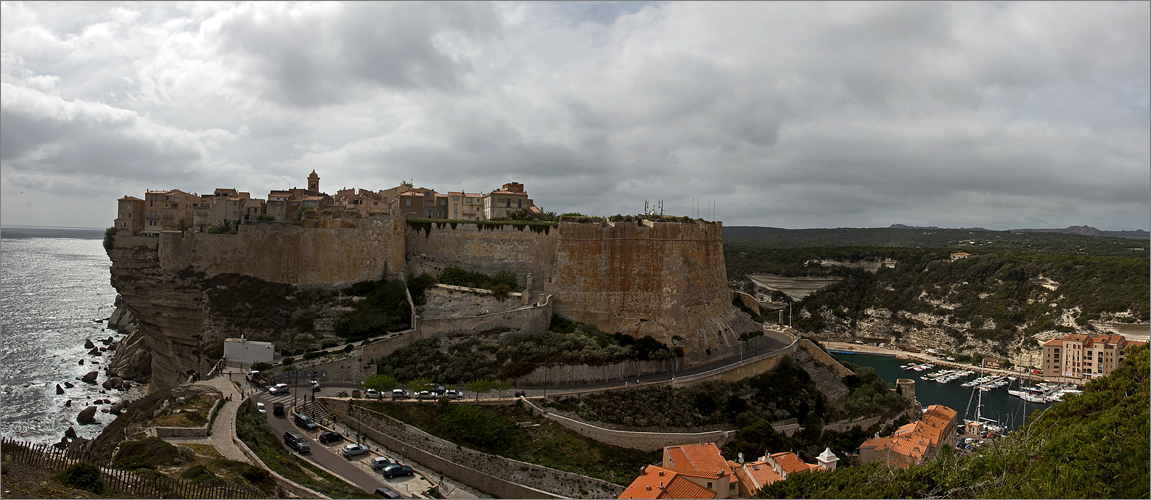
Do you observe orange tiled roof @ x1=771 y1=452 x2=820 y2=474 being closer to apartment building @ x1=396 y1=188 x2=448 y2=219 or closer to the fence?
the fence

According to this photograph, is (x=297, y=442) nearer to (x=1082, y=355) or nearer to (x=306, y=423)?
(x=306, y=423)

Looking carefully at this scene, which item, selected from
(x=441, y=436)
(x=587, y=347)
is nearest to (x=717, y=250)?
(x=587, y=347)

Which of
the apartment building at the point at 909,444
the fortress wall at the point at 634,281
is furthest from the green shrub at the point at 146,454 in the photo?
the apartment building at the point at 909,444

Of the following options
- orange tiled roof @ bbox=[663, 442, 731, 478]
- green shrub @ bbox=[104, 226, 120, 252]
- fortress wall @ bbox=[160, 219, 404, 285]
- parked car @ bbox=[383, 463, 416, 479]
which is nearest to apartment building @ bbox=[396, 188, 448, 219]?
fortress wall @ bbox=[160, 219, 404, 285]

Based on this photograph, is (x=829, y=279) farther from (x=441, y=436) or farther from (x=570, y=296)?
(x=441, y=436)

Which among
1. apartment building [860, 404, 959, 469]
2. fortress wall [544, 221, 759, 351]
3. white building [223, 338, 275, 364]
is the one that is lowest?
apartment building [860, 404, 959, 469]

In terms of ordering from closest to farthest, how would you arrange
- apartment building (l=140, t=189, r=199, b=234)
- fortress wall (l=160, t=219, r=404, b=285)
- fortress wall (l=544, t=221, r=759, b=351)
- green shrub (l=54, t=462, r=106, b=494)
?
1. green shrub (l=54, t=462, r=106, b=494)
2. fortress wall (l=544, t=221, r=759, b=351)
3. fortress wall (l=160, t=219, r=404, b=285)
4. apartment building (l=140, t=189, r=199, b=234)
